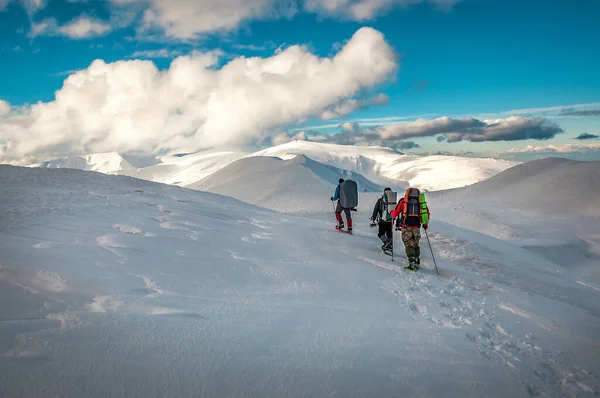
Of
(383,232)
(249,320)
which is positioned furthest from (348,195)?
(249,320)

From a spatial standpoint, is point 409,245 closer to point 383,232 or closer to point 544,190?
point 383,232

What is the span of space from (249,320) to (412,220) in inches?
256

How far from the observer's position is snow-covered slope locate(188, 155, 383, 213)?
38.6m

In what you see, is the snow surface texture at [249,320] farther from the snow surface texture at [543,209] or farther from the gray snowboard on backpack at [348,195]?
the snow surface texture at [543,209]

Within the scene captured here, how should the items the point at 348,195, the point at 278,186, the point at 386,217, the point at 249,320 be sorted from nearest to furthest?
the point at 249,320 → the point at 386,217 → the point at 348,195 → the point at 278,186

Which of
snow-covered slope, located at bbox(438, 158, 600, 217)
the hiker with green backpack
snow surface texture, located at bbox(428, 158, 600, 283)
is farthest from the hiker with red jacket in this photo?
snow-covered slope, located at bbox(438, 158, 600, 217)

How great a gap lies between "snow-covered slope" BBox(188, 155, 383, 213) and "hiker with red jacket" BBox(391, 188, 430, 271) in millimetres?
21849

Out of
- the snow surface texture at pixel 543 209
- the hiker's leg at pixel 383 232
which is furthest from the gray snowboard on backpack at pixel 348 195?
the snow surface texture at pixel 543 209

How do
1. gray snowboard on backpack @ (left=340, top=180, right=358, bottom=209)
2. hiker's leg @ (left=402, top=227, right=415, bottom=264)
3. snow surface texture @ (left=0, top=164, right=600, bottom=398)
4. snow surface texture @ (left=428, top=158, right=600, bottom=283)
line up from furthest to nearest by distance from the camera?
snow surface texture @ (left=428, top=158, right=600, bottom=283)
gray snowboard on backpack @ (left=340, top=180, right=358, bottom=209)
hiker's leg @ (left=402, top=227, right=415, bottom=264)
snow surface texture @ (left=0, top=164, right=600, bottom=398)

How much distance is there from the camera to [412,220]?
9.68 metres

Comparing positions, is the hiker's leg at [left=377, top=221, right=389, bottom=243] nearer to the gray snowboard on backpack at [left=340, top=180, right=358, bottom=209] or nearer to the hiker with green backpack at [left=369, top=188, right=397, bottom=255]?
the hiker with green backpack at [left=369, top=188, right=397, bottom=255]

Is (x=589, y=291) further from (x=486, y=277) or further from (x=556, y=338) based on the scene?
(x=556, y=338)

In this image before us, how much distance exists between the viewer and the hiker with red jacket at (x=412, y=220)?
9.56m

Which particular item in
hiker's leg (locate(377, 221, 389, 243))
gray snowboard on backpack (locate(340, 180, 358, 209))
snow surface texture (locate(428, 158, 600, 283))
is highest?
gray snowboard on backpack (locate(340, 180, 358, 209))
